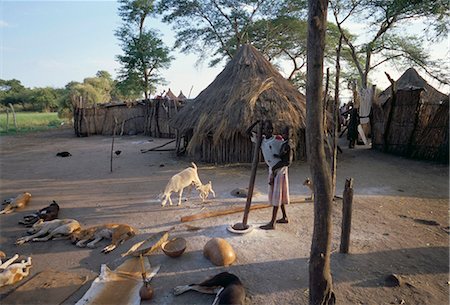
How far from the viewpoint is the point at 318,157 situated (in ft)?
8.55

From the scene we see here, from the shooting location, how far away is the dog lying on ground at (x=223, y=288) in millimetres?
2748

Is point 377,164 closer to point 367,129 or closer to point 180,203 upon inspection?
point 367,129

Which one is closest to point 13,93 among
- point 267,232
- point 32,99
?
point 32,99

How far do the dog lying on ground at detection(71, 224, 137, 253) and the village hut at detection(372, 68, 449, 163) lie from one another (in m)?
9.41

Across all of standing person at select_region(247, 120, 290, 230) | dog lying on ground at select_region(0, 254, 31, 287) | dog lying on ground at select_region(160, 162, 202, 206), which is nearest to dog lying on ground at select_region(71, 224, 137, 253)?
dog lying on ground at select_region(0, 254, 31, 287)

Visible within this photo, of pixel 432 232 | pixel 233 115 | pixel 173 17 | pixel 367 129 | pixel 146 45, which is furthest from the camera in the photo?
pixel 146 45

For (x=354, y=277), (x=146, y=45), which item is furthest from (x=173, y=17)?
(x=354, y=277)

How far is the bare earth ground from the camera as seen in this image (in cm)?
327

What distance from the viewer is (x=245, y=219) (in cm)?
464

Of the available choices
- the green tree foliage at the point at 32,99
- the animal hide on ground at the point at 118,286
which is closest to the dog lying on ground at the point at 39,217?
the animal hide on ground at the point at 118,286

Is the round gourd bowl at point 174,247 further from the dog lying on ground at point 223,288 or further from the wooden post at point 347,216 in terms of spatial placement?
the wooden post at point 347,216

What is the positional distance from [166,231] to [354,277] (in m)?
2.73

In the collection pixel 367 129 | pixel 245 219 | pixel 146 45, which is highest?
pixel 146 45

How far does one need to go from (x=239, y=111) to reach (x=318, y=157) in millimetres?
6788
